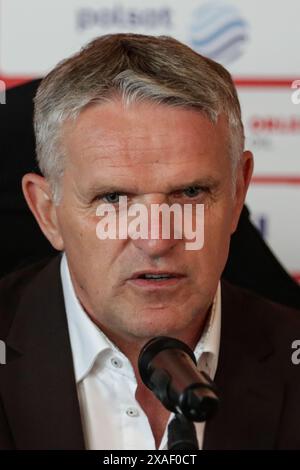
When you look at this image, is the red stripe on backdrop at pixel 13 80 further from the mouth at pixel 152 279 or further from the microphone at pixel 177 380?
the microphone at pixel 177 380

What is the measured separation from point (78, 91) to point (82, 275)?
258 mm

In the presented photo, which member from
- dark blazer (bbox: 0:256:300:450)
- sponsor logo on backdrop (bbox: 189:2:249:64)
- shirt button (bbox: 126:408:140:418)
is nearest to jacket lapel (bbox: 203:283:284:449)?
dark blazer (bbox: 0:256:300:450)

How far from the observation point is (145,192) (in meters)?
1.05

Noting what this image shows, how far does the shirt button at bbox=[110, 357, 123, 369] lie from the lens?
1163 millimetres

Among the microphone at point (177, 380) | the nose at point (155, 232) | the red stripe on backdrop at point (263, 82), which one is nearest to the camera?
the microphone at point (177, 380)

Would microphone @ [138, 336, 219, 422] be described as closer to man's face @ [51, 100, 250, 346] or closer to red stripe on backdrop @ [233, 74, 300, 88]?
man's face @ [51, 100, 250, 346]

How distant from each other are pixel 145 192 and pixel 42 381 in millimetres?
316

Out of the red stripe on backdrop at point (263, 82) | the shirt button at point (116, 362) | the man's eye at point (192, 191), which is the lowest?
the shirt button at point (116, 362)

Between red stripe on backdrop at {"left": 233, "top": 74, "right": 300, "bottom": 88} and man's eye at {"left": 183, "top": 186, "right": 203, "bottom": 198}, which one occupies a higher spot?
red stripe on backdrop at {"left": 233, "top": 74, "right": 300, "bottom": 88}

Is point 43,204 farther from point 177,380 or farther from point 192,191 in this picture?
point 177,380

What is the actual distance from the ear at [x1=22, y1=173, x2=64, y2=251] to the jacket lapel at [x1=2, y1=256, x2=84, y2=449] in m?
0.09

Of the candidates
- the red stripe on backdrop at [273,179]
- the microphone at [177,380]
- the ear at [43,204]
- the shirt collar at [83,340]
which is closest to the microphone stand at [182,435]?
the microphone at [177,380]

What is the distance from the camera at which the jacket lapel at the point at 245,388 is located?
1139mm

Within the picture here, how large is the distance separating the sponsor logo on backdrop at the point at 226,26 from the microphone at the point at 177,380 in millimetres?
857
